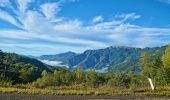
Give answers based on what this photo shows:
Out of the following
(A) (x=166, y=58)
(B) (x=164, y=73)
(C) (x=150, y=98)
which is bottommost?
(C) (x=150, y=98)

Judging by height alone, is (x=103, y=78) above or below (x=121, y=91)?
above

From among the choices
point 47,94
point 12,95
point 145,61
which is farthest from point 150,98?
point 145,61

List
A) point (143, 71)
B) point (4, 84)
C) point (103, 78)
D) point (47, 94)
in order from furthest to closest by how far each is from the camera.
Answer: point (103, 78) < point (143, 71) < point (4, 84) < point (47, 94)

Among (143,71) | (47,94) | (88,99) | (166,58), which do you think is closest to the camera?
(88,99)

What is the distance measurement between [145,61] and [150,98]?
143m

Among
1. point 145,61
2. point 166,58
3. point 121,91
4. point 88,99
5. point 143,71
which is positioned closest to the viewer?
point 88,99

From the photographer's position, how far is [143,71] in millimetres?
149125

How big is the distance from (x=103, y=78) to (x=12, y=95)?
542ft

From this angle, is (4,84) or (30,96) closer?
(30,96)

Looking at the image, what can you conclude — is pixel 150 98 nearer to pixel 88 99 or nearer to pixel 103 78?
pixel 88 99

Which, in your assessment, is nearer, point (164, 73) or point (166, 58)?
point (164, 73)

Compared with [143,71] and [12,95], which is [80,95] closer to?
[12,95]

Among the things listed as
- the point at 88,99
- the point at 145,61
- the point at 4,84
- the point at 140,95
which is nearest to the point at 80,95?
the point at 88,99

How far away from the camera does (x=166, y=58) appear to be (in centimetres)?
11962
